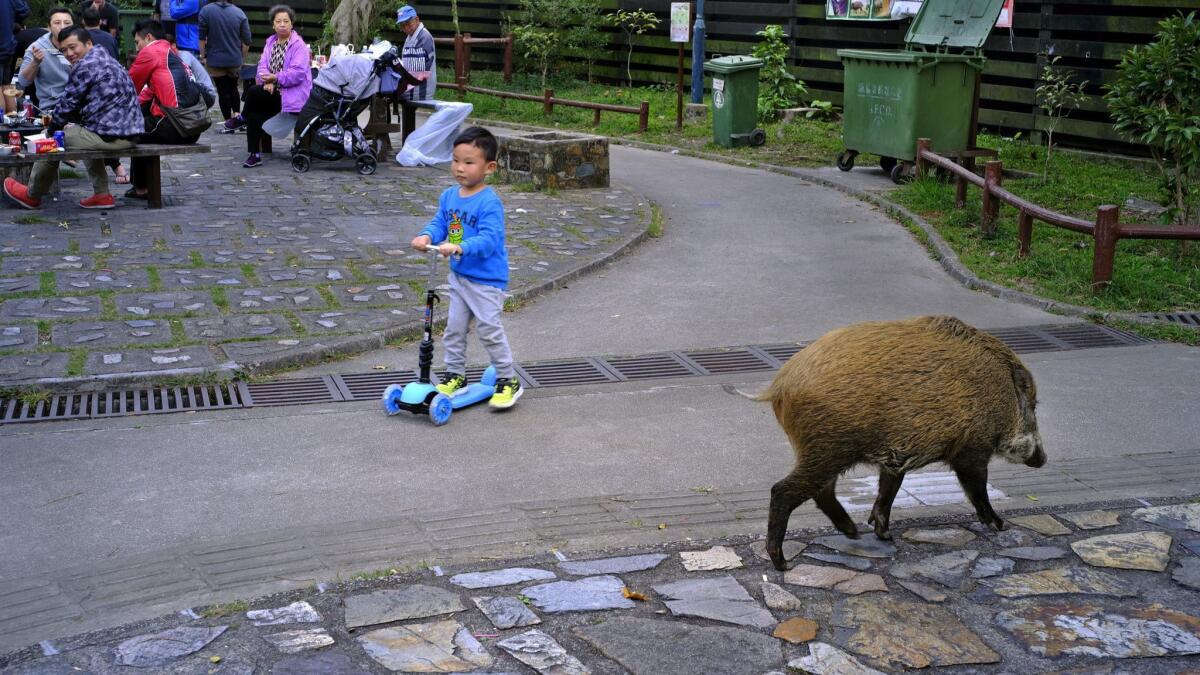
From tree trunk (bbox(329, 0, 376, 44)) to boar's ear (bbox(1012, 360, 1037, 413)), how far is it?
20.1 m

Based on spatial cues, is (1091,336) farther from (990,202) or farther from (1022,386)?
(1022,386)

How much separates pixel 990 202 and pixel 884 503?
20.3 ft

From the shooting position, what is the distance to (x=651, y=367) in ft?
24.2

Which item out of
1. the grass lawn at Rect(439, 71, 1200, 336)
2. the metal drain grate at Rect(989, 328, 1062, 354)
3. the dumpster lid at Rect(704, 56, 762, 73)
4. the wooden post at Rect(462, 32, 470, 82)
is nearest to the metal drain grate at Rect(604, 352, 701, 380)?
the metal drain grate at Rect(989, 328, 1062, 354)

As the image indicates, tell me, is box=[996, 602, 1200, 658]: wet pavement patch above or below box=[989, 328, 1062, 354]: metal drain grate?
below

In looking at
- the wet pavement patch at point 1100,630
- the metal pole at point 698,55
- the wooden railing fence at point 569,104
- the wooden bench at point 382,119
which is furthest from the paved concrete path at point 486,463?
the metal pole at point 698,55

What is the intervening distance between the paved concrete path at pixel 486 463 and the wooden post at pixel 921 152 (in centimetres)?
448

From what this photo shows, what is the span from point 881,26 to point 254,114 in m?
9.38

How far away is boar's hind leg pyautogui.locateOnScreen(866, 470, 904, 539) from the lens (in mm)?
4949

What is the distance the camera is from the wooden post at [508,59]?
22312 millimetres

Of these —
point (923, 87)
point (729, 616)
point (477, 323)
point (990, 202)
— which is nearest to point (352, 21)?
point (923, 87)

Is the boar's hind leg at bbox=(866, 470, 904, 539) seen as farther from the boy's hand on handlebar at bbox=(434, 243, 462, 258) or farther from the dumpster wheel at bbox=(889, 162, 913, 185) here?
the dumpster wheel at bbox=(889, 162, 913, 185)

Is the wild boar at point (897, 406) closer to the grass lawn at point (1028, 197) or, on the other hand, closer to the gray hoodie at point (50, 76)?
the grass lawn at point (1028, 197)

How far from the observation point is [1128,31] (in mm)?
14258
